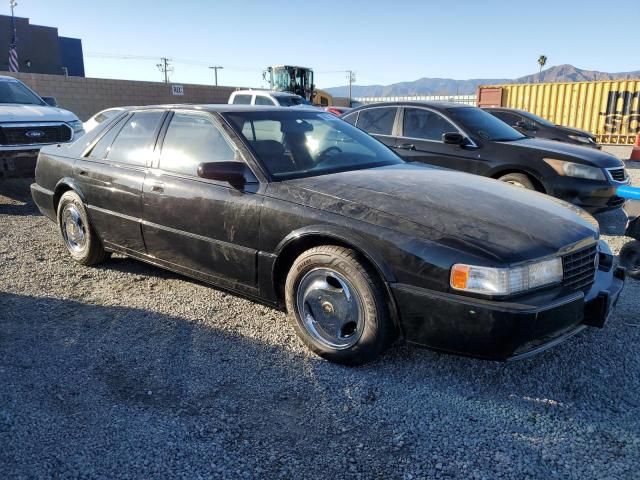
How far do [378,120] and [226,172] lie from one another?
451cm

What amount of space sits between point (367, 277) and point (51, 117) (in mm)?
7244

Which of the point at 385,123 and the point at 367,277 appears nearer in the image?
the point at 367,277

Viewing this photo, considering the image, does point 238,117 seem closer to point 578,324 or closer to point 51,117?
point 578,324

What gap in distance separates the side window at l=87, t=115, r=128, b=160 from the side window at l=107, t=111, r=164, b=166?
0.08 metres

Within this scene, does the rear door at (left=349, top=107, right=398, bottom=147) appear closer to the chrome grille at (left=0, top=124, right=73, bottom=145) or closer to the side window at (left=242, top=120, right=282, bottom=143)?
the side window at (left=242, top=120, right=282, bottom=143)

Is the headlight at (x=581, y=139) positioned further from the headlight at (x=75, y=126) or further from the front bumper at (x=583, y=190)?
the headlight at (x=75, y=126)

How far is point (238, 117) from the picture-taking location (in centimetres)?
382

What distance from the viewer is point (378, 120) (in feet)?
24.4

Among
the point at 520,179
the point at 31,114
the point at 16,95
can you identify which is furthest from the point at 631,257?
the point at 16,95

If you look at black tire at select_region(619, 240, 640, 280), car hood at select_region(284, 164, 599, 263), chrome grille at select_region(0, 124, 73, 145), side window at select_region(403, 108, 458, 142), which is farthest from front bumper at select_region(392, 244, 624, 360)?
chrome grille at select_region(0, 124, 73, 145)

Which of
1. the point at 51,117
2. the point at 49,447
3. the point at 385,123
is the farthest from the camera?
the point at 51,117

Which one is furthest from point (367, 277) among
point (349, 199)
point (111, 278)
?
point (111, 278)

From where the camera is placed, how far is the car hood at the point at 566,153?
20.6 ft

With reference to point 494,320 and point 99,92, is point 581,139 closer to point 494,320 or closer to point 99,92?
point 494,320
